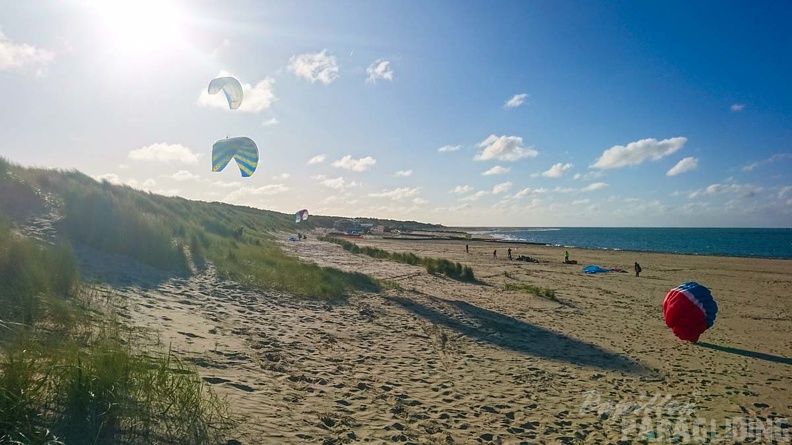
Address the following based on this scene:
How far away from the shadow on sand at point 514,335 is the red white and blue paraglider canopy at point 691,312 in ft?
7.39

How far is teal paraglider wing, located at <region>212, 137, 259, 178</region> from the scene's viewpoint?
627 inches

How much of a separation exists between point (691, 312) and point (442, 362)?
6.04 meters

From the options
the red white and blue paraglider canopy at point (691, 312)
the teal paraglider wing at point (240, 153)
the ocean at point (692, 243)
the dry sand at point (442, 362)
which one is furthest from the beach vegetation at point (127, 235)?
the ocean at point (692, 243)

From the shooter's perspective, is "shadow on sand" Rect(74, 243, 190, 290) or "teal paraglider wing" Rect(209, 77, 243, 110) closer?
"shadow on sand" Rect(74, 243, 190, 290)

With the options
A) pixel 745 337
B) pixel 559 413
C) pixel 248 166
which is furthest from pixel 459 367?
pixel 248 166

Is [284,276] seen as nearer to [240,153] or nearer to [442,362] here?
[240,153]

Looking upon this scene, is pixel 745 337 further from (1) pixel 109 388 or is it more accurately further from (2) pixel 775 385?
(1) pixel 109 388

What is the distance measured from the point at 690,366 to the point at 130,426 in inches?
352

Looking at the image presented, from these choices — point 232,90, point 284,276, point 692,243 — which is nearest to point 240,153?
point 232,90

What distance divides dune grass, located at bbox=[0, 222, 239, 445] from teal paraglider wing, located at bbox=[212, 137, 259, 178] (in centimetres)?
1164

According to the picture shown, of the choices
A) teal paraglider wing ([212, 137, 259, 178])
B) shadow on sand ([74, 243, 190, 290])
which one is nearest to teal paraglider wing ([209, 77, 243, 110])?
teal paraglider wing ([212, 137, 259, 178])

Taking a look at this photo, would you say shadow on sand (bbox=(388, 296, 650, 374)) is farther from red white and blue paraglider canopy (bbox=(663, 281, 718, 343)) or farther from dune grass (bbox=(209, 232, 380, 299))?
red white and blue paraglider canopy (bbox=(663, 281, 718, 343))

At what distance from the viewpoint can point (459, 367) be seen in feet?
23.3

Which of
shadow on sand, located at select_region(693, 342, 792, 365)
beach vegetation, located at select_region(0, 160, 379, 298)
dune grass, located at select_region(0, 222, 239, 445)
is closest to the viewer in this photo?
dune grass, located at select_region(0, 222, 239, 445)
